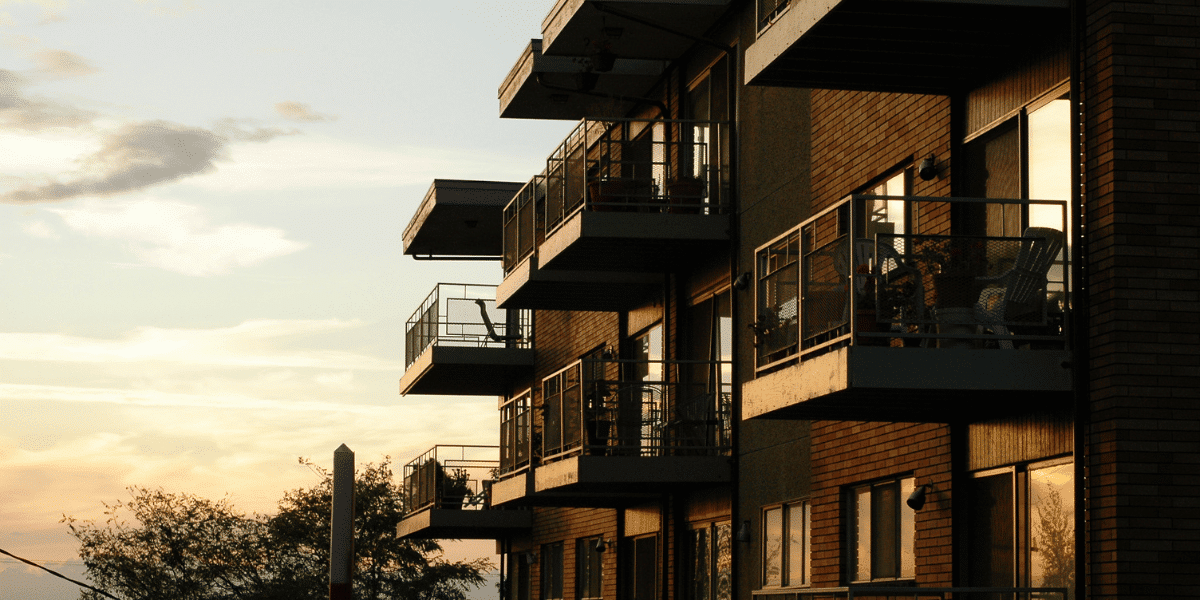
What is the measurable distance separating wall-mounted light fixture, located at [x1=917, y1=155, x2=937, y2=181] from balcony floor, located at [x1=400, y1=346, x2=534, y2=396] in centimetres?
1788

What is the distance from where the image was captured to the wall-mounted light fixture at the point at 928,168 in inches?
558

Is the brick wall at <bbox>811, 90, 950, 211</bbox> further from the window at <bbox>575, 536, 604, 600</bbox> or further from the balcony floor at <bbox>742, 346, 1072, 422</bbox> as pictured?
the window at <bbox>575, 536, 604, 600</bbox>

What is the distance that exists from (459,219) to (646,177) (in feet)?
45.0

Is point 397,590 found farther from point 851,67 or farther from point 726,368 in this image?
point 851,67

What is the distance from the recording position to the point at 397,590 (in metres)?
49.8

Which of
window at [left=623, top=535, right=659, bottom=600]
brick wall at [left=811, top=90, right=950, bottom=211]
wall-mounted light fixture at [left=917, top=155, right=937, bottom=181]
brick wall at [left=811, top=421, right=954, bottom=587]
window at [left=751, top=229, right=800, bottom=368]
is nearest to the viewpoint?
window at [left=751, top=229, right=800, bottom=368]

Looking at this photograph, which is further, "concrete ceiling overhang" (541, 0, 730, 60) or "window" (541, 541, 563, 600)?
"window" (541, 541, 563, 600)

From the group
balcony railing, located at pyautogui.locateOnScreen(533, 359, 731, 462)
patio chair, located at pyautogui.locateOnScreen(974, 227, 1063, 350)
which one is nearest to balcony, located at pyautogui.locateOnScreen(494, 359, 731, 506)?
balcony railing, located at pyautogui.locateOnScreen(533, 359, 731, 462)

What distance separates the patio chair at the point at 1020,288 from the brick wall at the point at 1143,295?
325mm

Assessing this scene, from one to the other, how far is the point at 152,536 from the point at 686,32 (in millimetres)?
33087

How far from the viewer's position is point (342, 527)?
9.62 m

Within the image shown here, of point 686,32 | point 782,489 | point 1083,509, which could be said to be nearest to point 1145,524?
point 1083,509

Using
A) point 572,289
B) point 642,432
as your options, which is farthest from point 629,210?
point 572,289

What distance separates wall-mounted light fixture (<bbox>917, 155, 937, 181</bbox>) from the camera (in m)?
14.2
